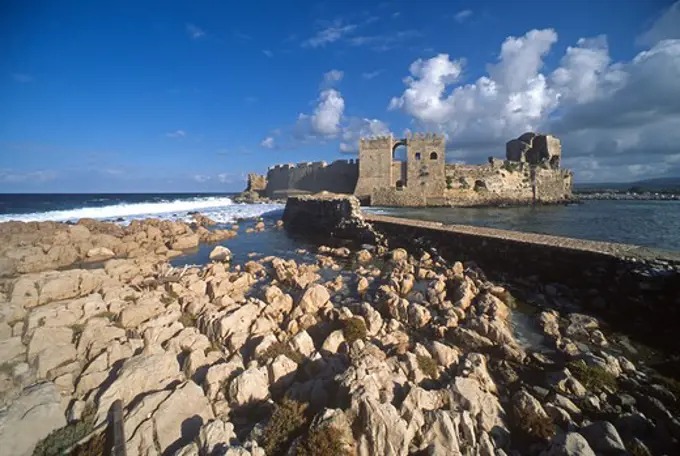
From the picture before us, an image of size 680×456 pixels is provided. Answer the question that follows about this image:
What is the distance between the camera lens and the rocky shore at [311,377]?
368cm

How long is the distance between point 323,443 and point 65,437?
3283 millimetres

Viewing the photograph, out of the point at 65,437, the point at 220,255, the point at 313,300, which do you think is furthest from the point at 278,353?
the point at 220,255

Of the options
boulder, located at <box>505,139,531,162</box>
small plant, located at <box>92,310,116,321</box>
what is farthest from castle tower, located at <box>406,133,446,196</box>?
small plant, located at <box>92,310,116,321</box>

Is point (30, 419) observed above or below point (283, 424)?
above

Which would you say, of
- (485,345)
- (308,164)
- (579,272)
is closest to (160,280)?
(485,345)

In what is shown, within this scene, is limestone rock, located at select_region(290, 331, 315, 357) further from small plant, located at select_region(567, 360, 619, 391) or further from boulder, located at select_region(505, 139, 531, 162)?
boulder, located at select_region(505, 139, 531, 162)

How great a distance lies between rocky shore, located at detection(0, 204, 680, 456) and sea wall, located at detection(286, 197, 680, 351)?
937mm

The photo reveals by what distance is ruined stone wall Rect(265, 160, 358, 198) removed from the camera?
133ft

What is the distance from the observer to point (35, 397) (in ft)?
13.4

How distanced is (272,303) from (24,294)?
5814 millimetres

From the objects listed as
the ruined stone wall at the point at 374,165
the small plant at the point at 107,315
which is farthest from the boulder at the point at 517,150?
the small plant at the point at 107,315

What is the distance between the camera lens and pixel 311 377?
16.0 feet

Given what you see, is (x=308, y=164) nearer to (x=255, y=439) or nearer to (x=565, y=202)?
(x=565, y=202)

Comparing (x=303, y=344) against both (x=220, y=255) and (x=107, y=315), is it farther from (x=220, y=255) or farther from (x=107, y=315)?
(x=220, y=255)
